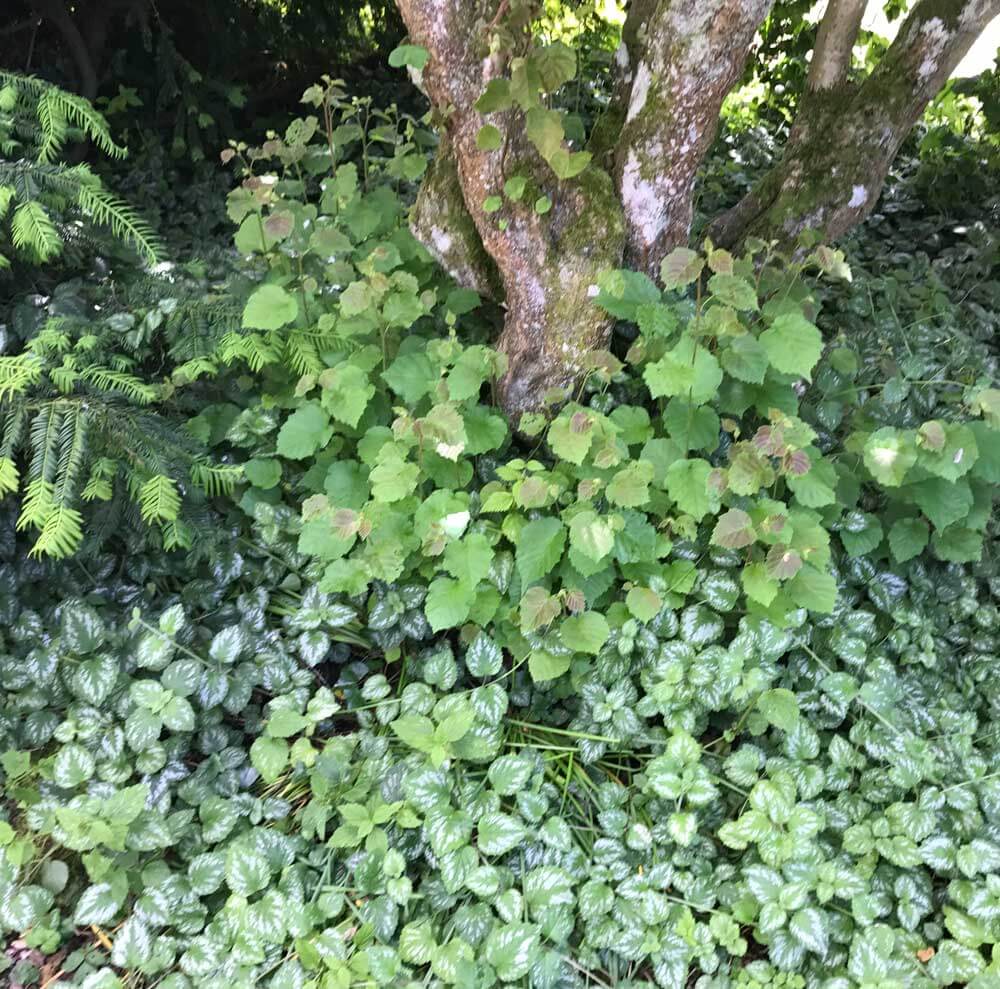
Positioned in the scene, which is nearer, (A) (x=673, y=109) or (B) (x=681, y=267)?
(B) (x=681, y=267)

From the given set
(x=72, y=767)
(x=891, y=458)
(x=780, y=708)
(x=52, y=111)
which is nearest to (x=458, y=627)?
(x=780, y=708)

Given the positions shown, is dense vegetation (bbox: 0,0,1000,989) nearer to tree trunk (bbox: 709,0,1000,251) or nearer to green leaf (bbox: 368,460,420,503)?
green leaf (bbox: 368,460,420,503)

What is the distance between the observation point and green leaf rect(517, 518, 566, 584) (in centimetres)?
177

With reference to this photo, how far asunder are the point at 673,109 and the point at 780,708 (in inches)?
61.4

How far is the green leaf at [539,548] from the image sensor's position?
1774 millimetres

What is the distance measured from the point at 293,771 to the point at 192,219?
2.69 meters

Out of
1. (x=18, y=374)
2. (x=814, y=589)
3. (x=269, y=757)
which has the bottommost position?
(x=269, y=757)

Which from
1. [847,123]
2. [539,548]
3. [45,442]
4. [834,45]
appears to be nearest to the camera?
[45,442]

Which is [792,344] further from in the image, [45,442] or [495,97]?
[45,442]

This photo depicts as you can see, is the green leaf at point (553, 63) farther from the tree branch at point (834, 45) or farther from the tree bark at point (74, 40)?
the tree bark at point (74, 40)

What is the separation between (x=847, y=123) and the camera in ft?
7.74

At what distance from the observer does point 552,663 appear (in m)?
1.79

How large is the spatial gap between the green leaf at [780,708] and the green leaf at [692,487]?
459 millimetres

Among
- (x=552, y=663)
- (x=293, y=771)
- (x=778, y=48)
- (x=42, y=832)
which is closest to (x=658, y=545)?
(x=552, y=663)
